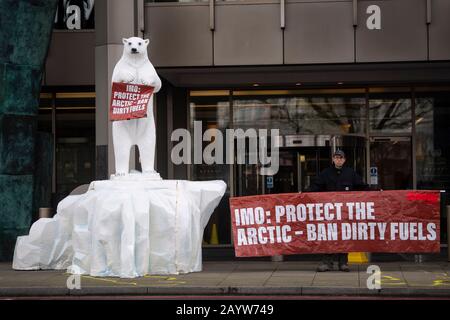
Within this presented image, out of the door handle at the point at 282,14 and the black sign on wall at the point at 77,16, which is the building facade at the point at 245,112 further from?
the door handle at the point at 282,14

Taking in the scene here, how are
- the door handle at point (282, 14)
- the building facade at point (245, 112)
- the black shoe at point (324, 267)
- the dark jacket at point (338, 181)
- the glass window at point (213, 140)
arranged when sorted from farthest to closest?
the glass window at point (213, 140)
the building facade at point (245, 112)
the door handle at point (282, 14)
the dark jacket at point (338, 181)
the black shoe at point (324, 267)

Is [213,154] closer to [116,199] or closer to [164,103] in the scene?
[164,103]

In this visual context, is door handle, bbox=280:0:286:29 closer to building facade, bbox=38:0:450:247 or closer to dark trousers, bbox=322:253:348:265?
building facade, bbox=38:0:450:247

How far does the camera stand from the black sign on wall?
19.9 m

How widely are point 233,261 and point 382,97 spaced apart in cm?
587

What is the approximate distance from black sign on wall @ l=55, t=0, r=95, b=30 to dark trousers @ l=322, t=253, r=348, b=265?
29.7ft

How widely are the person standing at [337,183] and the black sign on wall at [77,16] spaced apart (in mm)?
8358

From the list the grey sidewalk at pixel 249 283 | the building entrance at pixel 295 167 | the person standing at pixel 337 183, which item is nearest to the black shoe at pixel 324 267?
the person standing at pixel 337 183

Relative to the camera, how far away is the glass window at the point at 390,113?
19578 millimetres

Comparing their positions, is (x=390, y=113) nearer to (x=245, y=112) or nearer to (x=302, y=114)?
(x=302, y=114)

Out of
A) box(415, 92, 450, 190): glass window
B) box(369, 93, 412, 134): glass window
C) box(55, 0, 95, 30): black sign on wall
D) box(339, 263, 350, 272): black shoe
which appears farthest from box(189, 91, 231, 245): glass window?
box(339, 263, 350, 272): black shoe

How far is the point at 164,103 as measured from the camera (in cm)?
1984

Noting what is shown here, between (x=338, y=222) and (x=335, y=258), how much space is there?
77 centimetres

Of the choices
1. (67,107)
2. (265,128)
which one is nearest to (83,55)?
(67,107)
